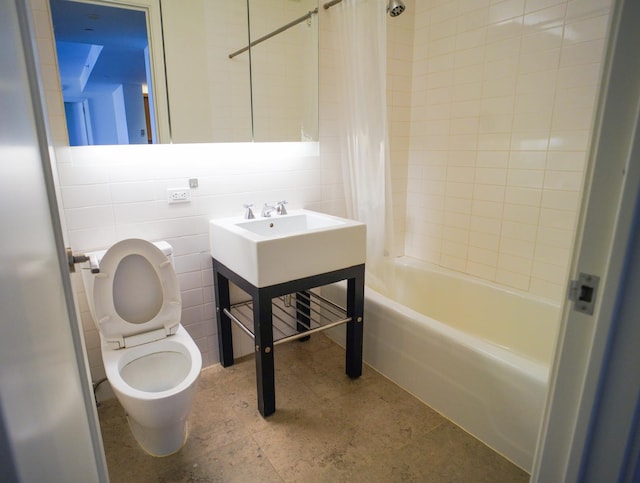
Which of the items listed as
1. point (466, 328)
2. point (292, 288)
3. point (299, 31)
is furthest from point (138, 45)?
point (466, 328)

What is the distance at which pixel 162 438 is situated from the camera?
1.75 m

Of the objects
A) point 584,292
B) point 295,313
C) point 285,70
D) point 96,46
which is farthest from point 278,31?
point 584,292

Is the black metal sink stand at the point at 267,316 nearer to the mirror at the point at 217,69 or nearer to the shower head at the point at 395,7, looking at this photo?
the mirror at the point at 217,69

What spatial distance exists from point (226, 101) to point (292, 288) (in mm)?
1101

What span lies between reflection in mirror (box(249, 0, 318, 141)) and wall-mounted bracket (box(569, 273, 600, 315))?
192cm

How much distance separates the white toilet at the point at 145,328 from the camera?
1.76 meters

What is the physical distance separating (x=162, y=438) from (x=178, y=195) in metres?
1.20

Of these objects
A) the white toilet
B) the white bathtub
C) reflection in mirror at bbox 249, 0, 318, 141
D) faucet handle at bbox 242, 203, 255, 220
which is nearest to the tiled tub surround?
the white bathtub

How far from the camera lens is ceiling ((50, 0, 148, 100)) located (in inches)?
66.7

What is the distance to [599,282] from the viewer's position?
665 mm

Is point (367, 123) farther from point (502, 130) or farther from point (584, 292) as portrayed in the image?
point (584, 292)

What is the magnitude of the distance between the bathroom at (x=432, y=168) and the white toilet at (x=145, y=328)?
0.25 metres

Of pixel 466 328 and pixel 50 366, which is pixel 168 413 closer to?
pixel 50 366

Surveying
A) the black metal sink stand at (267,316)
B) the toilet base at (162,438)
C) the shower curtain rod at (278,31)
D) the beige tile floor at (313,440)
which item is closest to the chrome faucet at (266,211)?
the black metal sink stand at (267,316)
